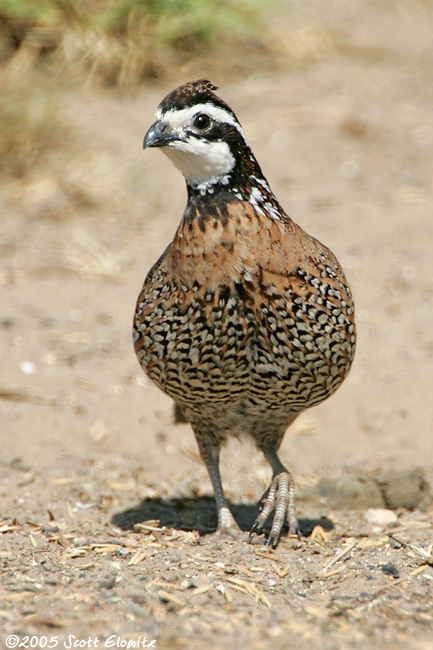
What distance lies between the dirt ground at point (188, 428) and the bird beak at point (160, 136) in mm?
2089

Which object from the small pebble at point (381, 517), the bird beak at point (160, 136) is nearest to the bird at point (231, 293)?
the bird beak at point (160, 136)

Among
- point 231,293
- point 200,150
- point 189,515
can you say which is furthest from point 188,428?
point 200,150

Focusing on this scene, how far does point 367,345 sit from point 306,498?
2255 mm

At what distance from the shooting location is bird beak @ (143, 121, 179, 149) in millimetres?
4250

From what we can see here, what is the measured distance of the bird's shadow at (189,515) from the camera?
17.6 feet

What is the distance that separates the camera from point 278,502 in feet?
17.1

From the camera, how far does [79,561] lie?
445 cm

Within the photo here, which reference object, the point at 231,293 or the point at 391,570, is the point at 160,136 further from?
the point at 391,570

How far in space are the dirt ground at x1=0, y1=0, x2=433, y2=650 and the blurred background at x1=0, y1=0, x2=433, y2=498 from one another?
0.03m

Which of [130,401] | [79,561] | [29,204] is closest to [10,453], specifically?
[130,401]

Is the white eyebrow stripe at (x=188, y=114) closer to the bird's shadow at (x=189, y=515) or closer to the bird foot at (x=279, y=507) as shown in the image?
the bird foot at (x=279, y=507)

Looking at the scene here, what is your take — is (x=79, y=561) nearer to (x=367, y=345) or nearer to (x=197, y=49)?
(x=367, y=345)

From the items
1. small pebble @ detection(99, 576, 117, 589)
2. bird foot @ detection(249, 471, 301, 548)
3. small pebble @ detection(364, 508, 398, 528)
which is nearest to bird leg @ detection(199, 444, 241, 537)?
bird foot @ detection(249, 471, 301, 548)

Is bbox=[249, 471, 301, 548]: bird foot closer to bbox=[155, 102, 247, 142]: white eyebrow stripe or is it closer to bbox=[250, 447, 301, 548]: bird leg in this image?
bbox=[250, 447, 301, 548]: bird leg
